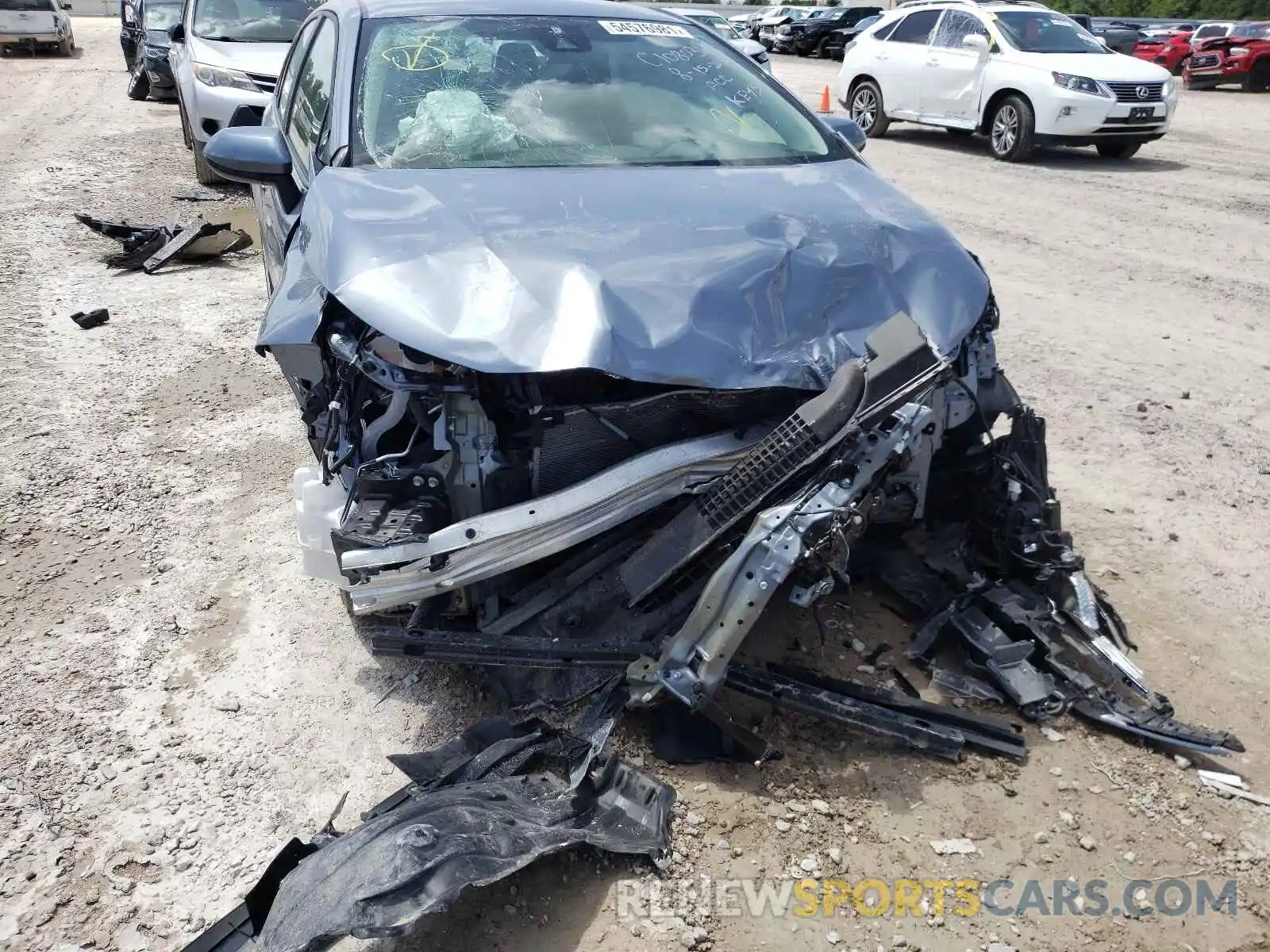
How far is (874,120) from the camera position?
13.8m

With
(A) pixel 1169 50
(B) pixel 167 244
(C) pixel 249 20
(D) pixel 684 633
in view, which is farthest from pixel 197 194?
(A) pixel 1169 50

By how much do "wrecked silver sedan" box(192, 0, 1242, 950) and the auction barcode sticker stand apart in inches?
36.0

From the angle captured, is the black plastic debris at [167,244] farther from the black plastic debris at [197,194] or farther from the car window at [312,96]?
the car window at [312,96]

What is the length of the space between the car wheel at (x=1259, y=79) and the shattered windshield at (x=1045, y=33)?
30.5 ft

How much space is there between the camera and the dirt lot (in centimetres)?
242

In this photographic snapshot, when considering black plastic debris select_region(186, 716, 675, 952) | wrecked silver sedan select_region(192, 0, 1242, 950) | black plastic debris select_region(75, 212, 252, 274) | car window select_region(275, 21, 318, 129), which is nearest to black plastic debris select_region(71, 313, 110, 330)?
black plastic debris select_region(75, 212, 252, 274)

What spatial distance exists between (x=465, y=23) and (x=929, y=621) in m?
2.88

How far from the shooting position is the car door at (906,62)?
12.9 metres

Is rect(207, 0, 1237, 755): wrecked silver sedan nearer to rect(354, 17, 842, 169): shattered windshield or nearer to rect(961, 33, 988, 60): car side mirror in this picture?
rect(354, 17, 842, 169): shattered windshield

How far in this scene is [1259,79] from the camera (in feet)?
63.2

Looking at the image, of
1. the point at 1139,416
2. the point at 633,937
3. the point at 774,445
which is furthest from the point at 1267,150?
the point at 633,937

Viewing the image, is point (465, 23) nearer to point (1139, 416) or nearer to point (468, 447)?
point (468, 447)

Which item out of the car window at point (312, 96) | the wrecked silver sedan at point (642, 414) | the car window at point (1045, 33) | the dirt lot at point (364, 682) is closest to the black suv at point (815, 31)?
the car window at point (1045, 33)

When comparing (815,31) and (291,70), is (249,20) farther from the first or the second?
(815,31)
